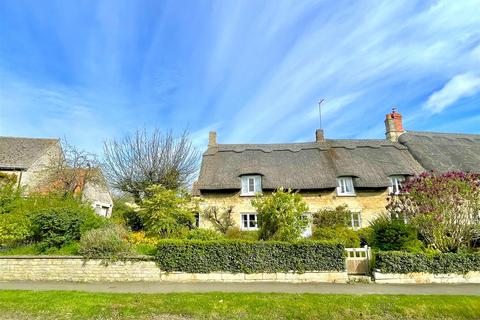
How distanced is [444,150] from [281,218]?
62.9 feet

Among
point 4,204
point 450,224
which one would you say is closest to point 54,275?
point 4,204

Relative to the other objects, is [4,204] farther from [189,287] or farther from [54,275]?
[189,287]

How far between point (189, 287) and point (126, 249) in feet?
11.0

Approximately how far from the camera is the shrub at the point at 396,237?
12.8 metres

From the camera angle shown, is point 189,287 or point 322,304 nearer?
point 322,304

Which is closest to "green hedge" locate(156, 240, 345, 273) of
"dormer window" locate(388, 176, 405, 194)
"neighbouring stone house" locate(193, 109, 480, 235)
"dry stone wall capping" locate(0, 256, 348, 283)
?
"dry stone wall capping" locate(0, 256, 348, 283)

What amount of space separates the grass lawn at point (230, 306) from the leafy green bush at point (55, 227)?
14.1 feet

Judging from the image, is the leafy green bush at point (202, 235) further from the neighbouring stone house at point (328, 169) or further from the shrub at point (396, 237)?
the shrub at point (396, 237)

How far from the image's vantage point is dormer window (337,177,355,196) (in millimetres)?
21516

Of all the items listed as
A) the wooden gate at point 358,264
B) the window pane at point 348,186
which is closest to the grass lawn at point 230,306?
the wooden gate at point 358,264

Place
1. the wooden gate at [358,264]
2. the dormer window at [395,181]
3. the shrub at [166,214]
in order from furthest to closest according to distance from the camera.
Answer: the dormer window at [395,181], the shrub at [166,214], the wooden gate at [358,264]

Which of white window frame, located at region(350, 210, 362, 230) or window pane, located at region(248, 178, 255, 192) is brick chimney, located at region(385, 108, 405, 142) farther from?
window pane, located at region(248, 178, 255, 192)

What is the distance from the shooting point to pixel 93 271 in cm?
1127

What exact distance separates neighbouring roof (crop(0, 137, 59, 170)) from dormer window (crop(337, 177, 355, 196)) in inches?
930
